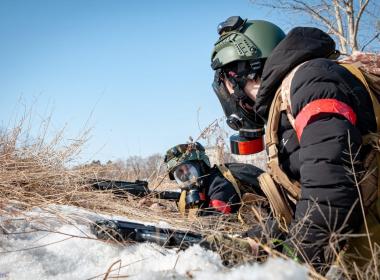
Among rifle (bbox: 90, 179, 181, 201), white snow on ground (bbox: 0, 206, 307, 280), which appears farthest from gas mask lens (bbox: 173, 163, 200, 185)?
white snow on ground (bbox: 0, 206, 307, 280)

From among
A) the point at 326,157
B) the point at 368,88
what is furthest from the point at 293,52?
the point at 326,157

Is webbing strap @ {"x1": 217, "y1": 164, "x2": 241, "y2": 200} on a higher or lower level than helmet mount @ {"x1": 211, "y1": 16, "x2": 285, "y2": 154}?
lower

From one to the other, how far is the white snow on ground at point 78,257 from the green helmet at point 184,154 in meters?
1.81

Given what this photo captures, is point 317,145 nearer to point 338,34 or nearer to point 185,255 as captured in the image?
point 185,255

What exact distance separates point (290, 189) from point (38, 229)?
49.4 inches

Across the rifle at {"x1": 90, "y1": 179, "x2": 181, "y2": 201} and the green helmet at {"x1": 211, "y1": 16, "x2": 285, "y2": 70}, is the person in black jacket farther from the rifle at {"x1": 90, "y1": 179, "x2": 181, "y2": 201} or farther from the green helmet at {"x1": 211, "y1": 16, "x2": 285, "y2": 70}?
the rifle at {"x1": 90, "y1": 179, "x2": 181, "y2": 201}

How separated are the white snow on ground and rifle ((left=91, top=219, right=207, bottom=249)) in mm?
33

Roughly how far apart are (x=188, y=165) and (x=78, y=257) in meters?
2.16

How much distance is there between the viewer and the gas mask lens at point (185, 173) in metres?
3.73

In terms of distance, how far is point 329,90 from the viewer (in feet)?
4.80

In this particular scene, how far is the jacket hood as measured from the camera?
5.67 feet

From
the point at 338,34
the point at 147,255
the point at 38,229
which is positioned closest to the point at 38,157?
the point at 38,229

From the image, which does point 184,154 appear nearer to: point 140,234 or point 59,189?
point 59,189

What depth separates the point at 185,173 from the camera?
12.4ft
